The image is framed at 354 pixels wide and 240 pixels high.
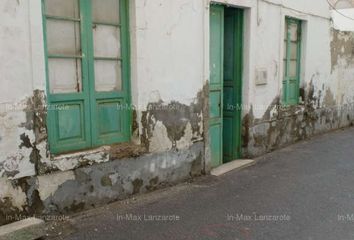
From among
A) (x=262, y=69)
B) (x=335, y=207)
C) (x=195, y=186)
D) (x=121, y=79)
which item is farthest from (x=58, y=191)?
(x=262, y=69)

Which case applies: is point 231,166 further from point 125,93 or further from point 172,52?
point 125,93

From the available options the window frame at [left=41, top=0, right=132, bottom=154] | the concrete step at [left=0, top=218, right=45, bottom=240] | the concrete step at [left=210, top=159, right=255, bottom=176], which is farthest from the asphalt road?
the window frame at [left=41, top=0, right=132, bottom=154]

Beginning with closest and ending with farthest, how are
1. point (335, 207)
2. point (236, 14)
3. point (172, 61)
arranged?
1. point (335, 207)
2. point (172, 61)
3. point (236, 14)

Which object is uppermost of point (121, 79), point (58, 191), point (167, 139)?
point (121, 79)

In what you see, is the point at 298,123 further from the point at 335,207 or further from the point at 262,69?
the point at 335,207

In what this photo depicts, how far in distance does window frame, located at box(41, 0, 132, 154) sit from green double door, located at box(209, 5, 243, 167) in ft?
6.07

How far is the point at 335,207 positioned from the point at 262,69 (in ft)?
10.6

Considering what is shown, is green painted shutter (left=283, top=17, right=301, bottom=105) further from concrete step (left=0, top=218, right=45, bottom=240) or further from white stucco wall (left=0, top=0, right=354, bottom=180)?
concrete step (left=0, top=218, right=45, bottom=240)

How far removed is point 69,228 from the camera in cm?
395

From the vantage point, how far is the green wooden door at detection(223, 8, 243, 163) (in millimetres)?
6820

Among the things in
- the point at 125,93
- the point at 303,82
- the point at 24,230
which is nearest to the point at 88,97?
the point at 125,93

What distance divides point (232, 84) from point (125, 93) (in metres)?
2.70

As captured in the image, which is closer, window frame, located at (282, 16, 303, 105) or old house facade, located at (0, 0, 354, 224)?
old house facade, located at (0, 0, 354, 224)

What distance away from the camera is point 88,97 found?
442cm
